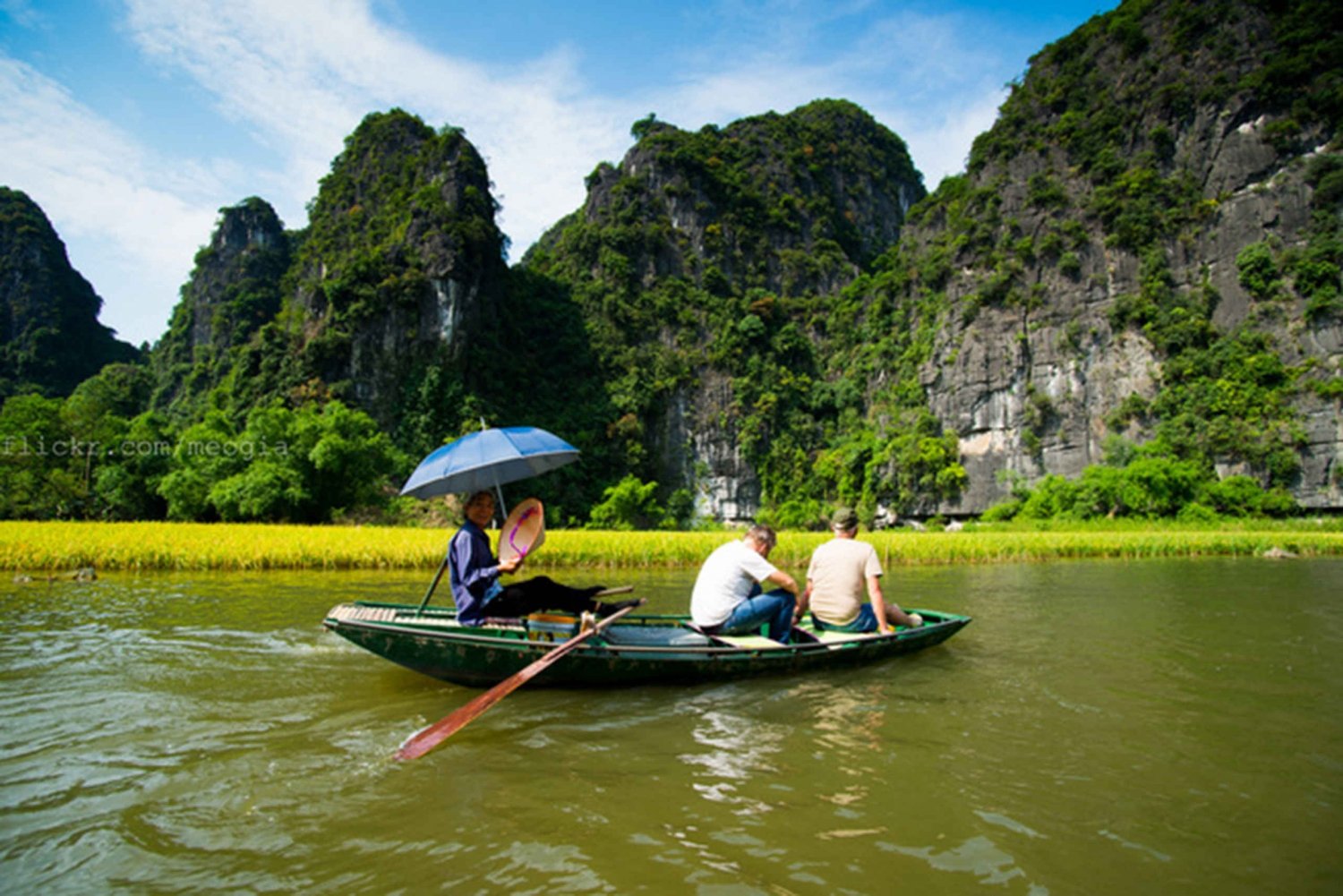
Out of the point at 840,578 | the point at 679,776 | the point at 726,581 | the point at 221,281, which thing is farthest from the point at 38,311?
the point at 679,776

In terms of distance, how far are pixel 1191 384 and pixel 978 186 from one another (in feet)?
71.8

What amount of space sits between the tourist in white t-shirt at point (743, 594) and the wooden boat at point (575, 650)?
0.50 feet

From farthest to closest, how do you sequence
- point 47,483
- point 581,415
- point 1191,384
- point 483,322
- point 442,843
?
point 581,415 → point 483,322 → point 1191,384 → point 47,483 → point 442,843

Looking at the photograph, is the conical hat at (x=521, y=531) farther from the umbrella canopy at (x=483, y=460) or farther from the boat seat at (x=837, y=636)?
the boat seat at (x=837, y=636)

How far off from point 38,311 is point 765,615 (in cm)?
7712

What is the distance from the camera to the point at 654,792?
13.0ft

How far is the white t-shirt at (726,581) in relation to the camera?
6.48 meters

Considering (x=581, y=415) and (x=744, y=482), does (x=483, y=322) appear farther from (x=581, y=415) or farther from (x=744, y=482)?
(x=744, y=482)

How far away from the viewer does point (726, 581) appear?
6.64m

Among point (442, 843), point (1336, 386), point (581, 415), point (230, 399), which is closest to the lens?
point (442, 843)

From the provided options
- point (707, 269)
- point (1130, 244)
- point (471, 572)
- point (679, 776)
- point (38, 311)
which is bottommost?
point (679, 776)

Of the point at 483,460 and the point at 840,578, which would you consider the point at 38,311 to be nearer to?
the point at 483,460

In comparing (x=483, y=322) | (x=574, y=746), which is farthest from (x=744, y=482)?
(x=574, y=746)

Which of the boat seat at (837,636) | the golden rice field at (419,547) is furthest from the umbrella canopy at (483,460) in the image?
the golden rice field at (419,547)
